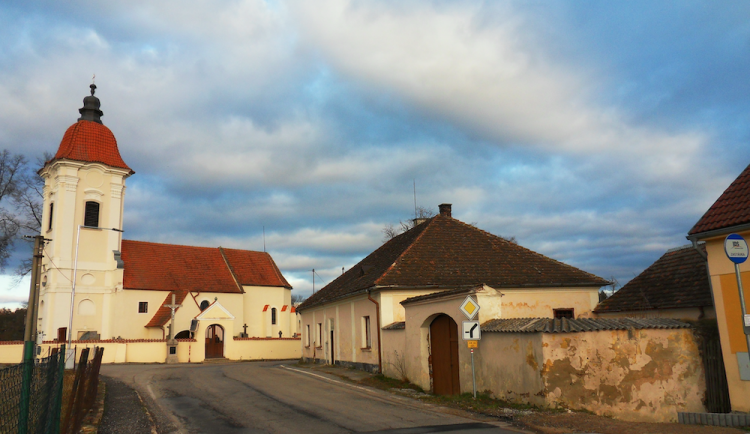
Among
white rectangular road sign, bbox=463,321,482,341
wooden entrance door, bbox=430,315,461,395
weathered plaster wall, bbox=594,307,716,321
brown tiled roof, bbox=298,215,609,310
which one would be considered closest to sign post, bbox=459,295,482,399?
white rectangular road sign, bbox=463,321,482,341

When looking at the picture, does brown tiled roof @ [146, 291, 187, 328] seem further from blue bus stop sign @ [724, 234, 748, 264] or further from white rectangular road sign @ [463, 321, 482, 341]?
blue bus stop sign @ [724, 234, 748, 264]

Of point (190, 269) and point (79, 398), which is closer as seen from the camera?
point (79, 398)

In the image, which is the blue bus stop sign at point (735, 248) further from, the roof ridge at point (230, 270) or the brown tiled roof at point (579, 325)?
the roof ridge at point (230, 270)

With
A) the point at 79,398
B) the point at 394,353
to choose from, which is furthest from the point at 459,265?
the point at 79,398

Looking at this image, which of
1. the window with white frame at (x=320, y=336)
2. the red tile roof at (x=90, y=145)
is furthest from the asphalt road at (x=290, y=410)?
the red tile roof at (x=90, y=145)

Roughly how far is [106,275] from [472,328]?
34371mm

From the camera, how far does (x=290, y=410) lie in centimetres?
1186

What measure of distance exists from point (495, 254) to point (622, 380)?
12.2 metres

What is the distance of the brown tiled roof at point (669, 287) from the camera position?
14641mm

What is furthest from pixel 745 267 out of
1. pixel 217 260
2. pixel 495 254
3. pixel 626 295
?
pixel 217 260

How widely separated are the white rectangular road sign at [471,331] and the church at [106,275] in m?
26.2

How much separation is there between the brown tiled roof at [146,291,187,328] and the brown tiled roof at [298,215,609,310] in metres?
19.1

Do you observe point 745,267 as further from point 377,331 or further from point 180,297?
point 180,297

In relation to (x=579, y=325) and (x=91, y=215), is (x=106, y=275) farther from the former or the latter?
(x=579, y=325)
